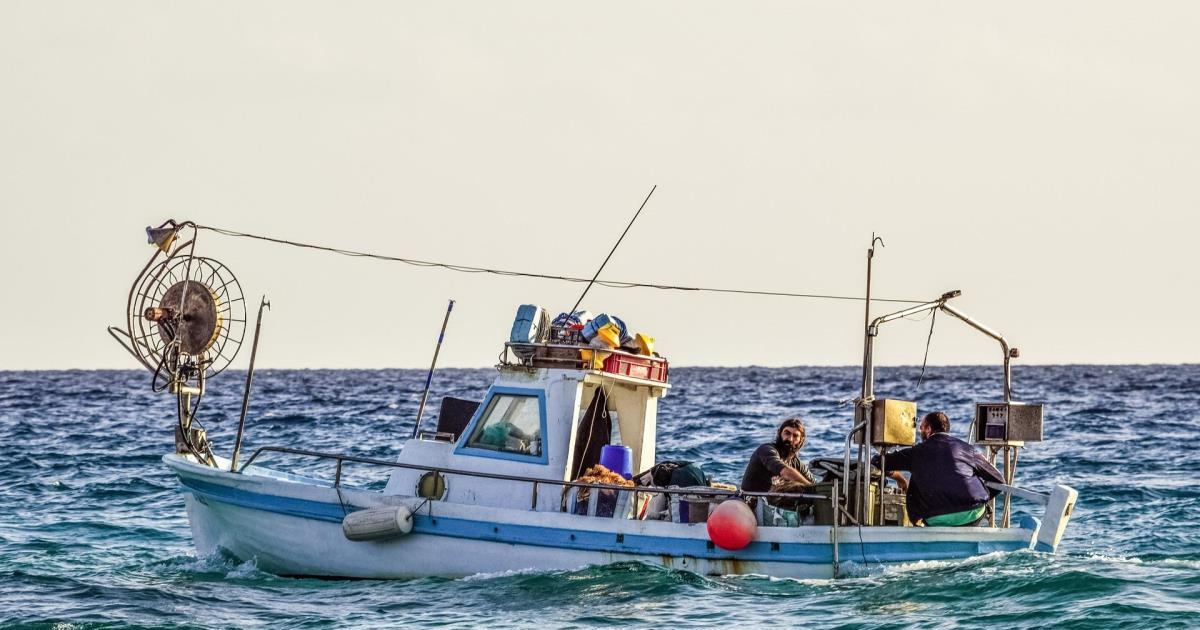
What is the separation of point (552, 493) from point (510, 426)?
923mm

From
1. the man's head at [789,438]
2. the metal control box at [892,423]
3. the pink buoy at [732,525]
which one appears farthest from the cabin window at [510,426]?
the metal control box at [892,423]

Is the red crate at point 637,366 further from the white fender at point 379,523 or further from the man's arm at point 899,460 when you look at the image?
the man's arm at point 899,460

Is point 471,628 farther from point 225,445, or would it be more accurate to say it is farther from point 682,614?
point 225,445

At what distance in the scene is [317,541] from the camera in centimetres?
1500

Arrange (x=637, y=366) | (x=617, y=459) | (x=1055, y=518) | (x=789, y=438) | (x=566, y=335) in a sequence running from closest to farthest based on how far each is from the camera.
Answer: (x=1055, y=518), (x=789, y=438), (x=617, y=459), (x=566, y=335), (x=637, y=366)

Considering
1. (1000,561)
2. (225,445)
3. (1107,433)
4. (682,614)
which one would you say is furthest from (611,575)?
(1107,433)

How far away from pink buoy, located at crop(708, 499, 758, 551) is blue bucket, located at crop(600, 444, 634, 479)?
1.57 m

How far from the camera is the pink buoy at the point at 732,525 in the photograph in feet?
44.5

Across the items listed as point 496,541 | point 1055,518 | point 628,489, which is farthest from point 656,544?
point 1055,518

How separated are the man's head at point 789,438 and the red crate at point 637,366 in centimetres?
184

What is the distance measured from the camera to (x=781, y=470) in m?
14.1

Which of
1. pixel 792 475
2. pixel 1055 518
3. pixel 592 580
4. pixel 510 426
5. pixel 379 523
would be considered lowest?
pixel 592 580

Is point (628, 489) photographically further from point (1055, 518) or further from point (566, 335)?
point (1055, 518)

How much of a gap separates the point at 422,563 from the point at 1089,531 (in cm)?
970
